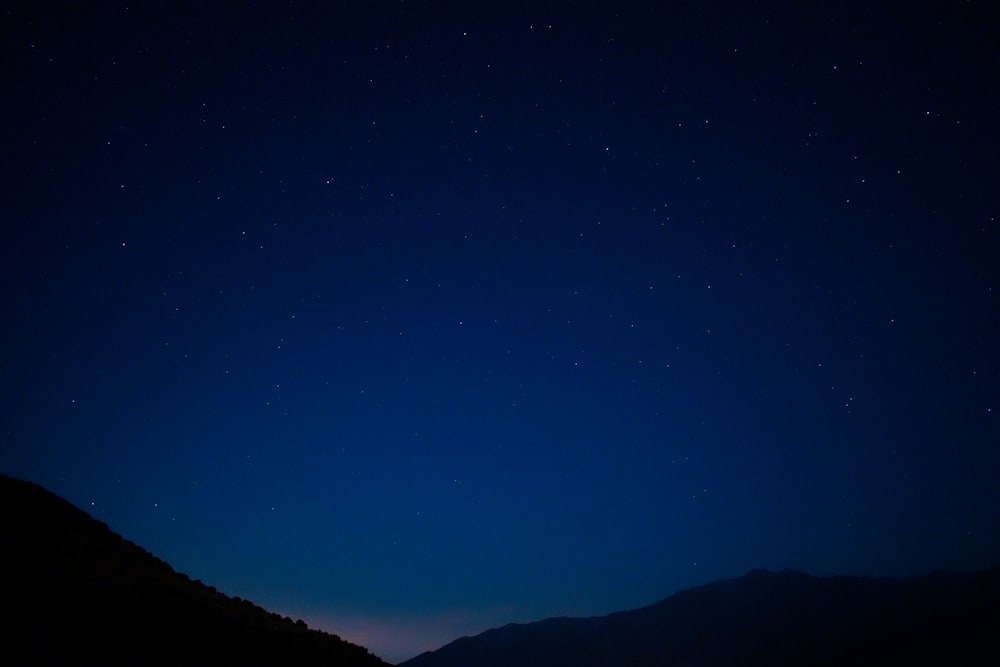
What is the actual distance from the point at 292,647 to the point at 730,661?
139084 millimetres

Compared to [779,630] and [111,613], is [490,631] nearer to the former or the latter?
[779,630]

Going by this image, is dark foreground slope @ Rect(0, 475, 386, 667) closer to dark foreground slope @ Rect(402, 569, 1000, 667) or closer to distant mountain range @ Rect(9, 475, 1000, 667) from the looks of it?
distant mountain range @ Rect(9, 475, 1000, 667)

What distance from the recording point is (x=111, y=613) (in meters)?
11.9

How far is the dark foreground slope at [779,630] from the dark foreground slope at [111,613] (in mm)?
125353

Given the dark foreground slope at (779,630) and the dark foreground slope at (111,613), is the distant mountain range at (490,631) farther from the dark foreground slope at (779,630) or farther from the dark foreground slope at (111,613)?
the dark foreground slope at (779,630)

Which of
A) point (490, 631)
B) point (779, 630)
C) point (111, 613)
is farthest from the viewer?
point (490, 631)

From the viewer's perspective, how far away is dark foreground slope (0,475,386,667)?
10.4 meters

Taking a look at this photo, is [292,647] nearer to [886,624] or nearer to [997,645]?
[997,645]

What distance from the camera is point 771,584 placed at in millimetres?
167625

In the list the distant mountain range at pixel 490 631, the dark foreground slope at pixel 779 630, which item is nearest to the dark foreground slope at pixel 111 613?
the distant mountain range at pixel 490 631

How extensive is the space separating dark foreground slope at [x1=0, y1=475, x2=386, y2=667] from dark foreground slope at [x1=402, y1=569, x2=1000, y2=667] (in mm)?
125353

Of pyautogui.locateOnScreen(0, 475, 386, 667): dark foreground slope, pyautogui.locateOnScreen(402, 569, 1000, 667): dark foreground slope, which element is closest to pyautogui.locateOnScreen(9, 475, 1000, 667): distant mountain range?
pyautogui.locateOnScreen(0, 475, 386, 667): dark foreground slope

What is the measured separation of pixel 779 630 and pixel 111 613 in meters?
154

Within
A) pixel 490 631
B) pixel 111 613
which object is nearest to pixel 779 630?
pixel 490 631
